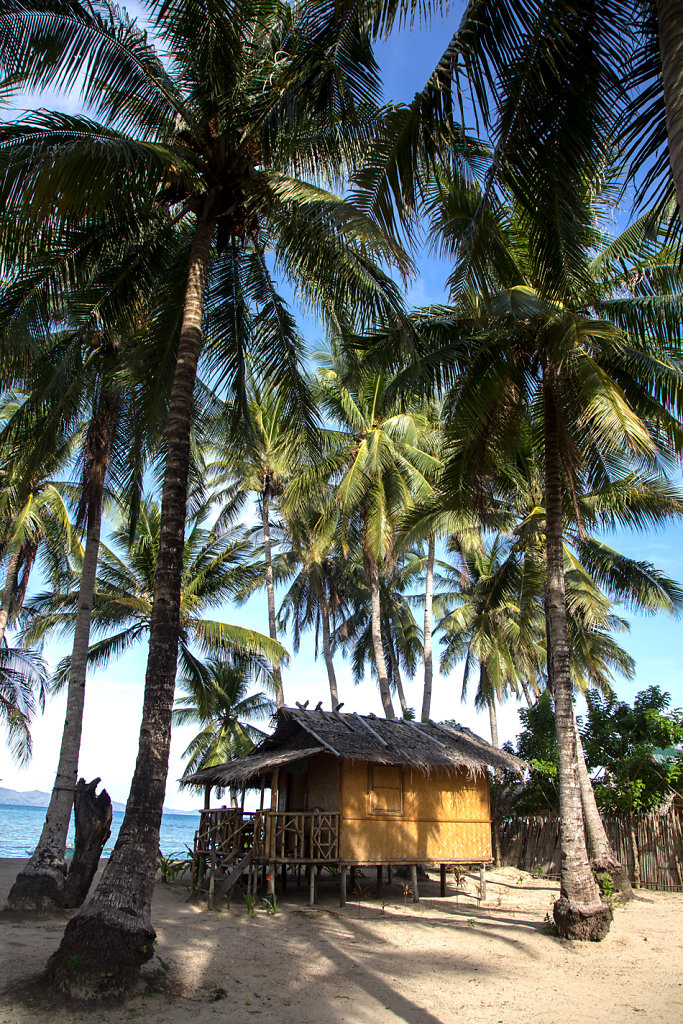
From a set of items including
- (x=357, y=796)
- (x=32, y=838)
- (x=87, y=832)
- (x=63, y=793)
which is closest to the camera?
(x=87, y=832)

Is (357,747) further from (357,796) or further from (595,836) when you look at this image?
(595,836)

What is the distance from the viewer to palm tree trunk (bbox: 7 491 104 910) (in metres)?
11.1

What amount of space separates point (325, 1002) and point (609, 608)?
13040 mm

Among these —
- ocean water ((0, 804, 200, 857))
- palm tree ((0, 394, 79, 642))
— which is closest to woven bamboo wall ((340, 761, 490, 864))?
ocean water ((0, 804, 200, 857))

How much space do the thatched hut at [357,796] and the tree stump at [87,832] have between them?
3572mm

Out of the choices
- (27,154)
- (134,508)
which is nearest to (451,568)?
(134,508)

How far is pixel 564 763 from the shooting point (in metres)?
11.0

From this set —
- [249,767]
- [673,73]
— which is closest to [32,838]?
[249,767]

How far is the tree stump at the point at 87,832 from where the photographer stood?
9.95m

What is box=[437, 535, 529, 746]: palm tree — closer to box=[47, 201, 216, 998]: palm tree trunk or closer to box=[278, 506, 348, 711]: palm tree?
box=[278, 506, 348, 711]: palm tree

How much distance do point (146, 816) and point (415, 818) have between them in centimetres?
943

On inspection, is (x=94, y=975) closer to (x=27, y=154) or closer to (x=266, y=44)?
(x=27, y=154)

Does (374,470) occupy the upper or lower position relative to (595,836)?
upper

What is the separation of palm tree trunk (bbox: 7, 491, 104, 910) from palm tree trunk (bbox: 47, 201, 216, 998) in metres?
4.78
